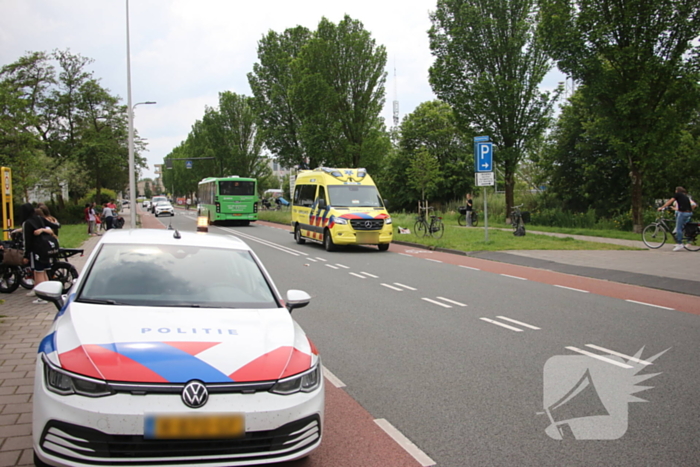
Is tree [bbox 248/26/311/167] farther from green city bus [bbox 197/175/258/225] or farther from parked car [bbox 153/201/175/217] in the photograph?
parked car [bbox 153/201/175/217]

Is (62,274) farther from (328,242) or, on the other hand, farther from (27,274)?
(328,242)

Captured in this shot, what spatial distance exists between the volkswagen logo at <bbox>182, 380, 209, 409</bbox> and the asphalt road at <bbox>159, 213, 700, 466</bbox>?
1.59 m

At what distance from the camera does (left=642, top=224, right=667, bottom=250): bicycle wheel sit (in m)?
17.4

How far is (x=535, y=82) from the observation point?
28.6m

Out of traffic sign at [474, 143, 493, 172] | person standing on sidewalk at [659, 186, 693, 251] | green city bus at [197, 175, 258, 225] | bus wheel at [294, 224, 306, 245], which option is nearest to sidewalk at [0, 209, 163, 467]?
bus wheel at [294, 224, 306, 245]

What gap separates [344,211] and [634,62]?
42.7ft

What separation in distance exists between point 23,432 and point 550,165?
3925cm

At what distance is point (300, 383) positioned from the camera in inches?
134

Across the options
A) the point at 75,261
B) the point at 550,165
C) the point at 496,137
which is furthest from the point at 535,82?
the point at 75,261

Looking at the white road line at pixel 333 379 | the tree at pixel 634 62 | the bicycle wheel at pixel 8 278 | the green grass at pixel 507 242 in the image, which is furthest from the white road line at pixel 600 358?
the tree at pixel 634 62

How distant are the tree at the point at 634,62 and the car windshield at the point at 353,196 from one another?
10.2 meters

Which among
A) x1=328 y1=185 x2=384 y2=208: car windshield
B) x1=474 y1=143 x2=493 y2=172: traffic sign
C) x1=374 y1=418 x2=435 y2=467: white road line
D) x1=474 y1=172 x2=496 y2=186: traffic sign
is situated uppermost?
x1=474 y1=143 x2=493 y2=172: traffic sign

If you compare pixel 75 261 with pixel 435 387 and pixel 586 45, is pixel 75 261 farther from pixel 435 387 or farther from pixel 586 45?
pixel 586 45

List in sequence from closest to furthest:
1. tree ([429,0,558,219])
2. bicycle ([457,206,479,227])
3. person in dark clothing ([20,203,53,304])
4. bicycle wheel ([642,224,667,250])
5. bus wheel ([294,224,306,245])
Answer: person in dark clothing ([20,203,53,304]) < bicycle wheel ([642,224,667,250]) < bus wheel ([294,224,306,245]) < tree ([429,0,558,219]) < bicycle ([457,206,479,227])
